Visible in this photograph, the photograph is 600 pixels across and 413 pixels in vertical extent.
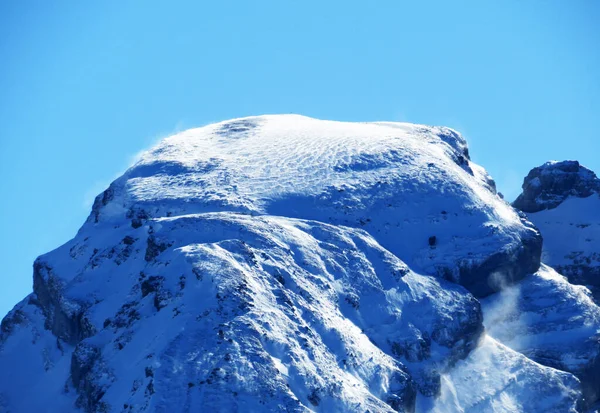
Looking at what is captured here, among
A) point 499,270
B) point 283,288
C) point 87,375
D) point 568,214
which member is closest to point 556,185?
point 568,214

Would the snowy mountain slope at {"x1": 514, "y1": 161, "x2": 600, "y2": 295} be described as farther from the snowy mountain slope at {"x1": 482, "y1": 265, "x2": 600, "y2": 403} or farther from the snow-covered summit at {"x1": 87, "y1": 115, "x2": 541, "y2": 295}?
the snowy mountain slope at {"x1": 482, "y1": 265, "x2": 600, "y2": 403}

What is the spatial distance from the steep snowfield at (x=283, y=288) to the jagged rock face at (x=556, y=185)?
21.0m

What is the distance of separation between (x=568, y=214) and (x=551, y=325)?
42.3 meters

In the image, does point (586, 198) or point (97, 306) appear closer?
point (97, 306)

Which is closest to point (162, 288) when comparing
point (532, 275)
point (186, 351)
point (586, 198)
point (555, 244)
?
point (186, 351)

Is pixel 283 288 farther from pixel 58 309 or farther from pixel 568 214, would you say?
pixel 568 214

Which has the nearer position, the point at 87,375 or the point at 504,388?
the point at 87,375

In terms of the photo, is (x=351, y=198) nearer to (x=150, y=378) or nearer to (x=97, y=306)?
(x=97, y=306)

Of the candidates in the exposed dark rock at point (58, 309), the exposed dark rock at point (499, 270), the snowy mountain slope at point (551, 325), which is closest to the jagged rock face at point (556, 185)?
the exposed dark rock at point (499, 270)

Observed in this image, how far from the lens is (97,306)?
12775 cm

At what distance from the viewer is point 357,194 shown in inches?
5758

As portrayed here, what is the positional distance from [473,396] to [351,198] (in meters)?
29.6

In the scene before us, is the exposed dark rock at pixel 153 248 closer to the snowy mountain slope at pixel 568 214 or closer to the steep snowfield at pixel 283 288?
the steep snowfield at pixel 283 288

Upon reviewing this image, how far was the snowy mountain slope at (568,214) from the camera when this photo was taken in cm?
17050
